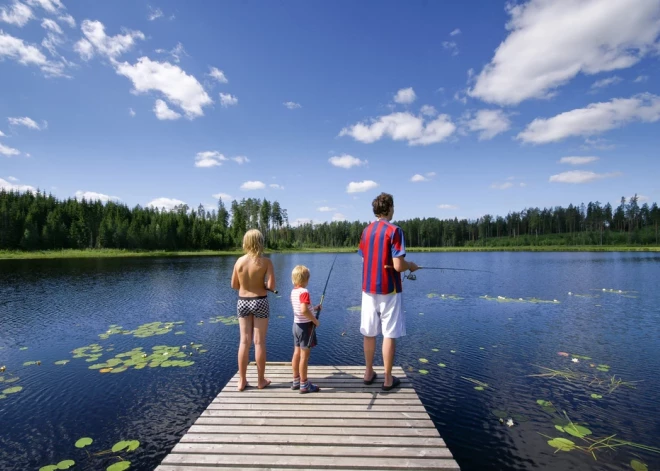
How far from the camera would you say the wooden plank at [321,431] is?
4.43 meters

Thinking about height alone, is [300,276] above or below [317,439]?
above

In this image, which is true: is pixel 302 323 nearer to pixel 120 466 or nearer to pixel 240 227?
pixel 120 466

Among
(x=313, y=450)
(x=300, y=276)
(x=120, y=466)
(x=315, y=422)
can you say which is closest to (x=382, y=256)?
(x=300, y=276)

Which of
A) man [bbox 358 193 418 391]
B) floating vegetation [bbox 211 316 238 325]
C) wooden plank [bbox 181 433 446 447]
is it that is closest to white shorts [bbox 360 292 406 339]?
man [bbox 358 193 418 391]

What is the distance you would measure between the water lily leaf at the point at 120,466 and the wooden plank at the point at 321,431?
206cm

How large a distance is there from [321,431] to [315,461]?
592 millimetres

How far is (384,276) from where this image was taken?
5.22 m

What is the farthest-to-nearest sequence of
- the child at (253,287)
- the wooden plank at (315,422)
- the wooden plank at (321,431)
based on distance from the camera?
the child at (253,287)
the wooden plank at (315,422)
the wooden plank at (321,431)

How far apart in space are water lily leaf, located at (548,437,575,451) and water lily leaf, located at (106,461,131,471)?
24.4ft

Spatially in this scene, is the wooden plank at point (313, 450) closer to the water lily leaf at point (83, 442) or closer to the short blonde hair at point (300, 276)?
the short blonde hair at point (300, 276)

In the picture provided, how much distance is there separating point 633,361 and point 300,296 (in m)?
11.6

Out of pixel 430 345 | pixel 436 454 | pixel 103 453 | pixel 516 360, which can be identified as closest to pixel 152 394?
pixel 103 453

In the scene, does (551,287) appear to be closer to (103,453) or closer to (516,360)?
(516,360)

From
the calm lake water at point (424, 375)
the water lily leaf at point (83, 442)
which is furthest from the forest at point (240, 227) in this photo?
the water lily leaf at point (83, 442)
